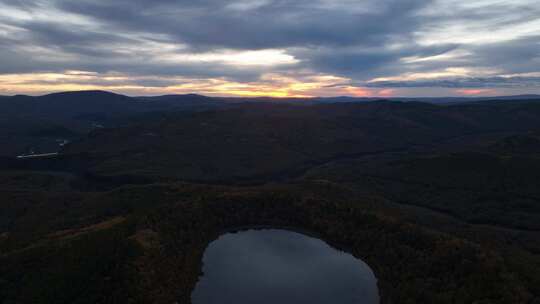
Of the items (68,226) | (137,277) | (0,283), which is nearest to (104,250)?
(137,277)

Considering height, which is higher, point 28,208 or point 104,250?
point 104,250

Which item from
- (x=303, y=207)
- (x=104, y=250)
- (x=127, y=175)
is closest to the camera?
(x=104, y=250)

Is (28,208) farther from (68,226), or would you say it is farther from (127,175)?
(127,175)

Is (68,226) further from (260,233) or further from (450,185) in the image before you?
(450,185)

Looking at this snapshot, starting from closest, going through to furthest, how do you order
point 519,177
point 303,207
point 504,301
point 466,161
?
point 504,301
point 303,207
point 519,177
point 466,161

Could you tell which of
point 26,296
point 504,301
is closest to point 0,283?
point 26,296

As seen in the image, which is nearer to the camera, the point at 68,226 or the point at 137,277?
the point at 137,277
